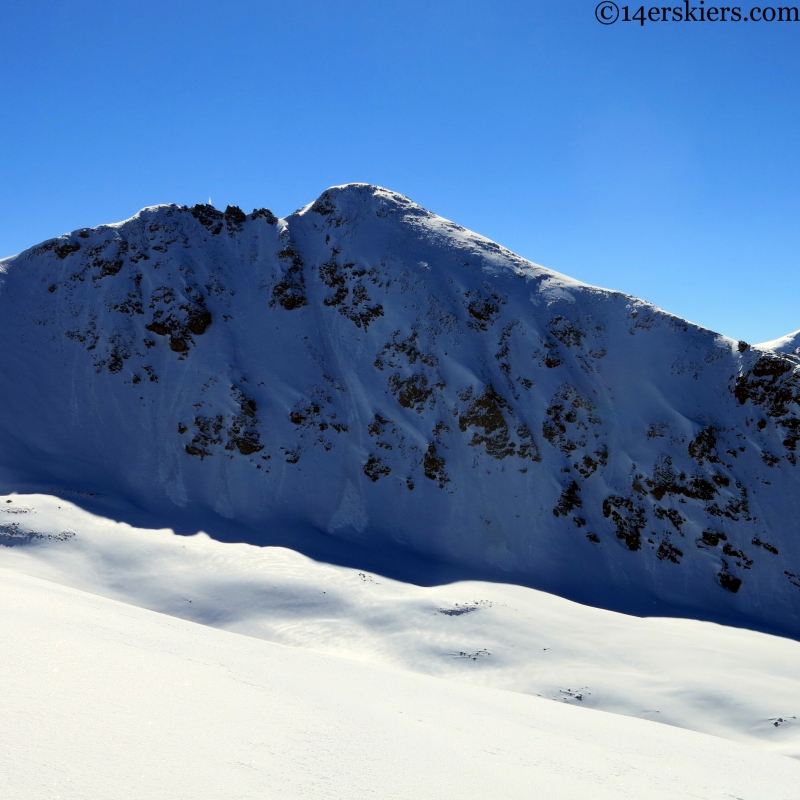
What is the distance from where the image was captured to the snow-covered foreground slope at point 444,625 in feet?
66.8

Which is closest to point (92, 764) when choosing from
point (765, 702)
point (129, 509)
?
point (765, 702)

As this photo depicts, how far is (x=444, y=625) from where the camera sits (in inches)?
1001

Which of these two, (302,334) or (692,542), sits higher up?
(302,334)

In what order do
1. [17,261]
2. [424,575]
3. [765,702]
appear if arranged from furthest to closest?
1. [17,261]
2. [424,575]
3. [765,702]

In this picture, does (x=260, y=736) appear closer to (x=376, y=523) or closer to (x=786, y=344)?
(x=376, y=523)

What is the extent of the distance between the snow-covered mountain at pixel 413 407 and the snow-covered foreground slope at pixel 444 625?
17.2ft

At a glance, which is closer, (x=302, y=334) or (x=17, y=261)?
(x=302, y=334)

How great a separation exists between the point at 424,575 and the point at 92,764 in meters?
29.7

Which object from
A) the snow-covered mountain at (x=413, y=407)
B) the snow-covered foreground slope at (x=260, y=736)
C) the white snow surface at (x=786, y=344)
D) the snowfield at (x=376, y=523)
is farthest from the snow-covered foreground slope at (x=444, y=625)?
the white snow surface at (x=786, y=344)

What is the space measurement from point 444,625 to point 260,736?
21.4 metres

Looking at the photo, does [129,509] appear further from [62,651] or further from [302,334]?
[62,651]

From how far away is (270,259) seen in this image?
54562 millimetres

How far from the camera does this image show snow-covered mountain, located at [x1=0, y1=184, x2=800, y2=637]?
3609 cm

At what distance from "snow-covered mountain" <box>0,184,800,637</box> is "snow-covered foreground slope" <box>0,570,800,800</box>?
2500 cm
